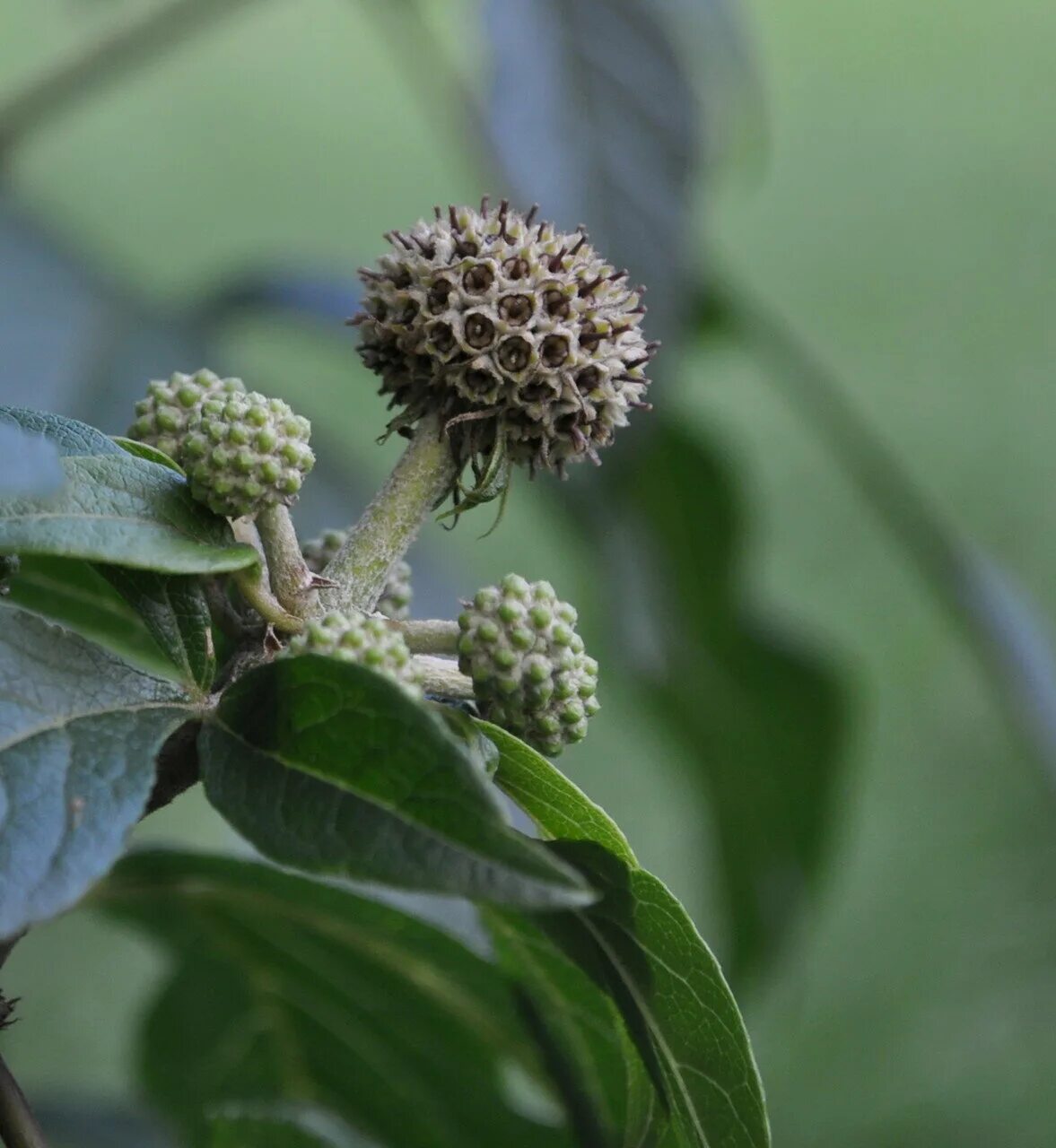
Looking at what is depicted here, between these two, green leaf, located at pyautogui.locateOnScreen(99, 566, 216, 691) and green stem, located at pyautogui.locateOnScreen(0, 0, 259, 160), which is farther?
green stem, located at pyautogui.locateOnScreen(0, 0, 259, 160)

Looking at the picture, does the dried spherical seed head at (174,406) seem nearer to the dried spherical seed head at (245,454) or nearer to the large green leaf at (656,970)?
the dried spherical seed head at (245,454)

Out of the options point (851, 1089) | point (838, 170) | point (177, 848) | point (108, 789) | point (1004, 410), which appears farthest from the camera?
point (838, 170)

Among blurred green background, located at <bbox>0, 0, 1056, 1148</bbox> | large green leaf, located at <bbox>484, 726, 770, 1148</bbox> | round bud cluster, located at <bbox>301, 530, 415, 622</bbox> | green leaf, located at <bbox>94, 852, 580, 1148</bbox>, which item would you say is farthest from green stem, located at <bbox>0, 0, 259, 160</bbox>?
blurred green background, located at <bbox>0, 0, 1056, 1148</bbox>

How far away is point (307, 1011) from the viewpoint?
71cm

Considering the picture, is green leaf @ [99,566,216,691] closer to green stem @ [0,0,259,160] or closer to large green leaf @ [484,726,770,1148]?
large green leaf @ [484,726,770,1148]

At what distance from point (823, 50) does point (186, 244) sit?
144 centimetres

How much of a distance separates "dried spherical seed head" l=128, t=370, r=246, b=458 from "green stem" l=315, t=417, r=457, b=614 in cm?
5

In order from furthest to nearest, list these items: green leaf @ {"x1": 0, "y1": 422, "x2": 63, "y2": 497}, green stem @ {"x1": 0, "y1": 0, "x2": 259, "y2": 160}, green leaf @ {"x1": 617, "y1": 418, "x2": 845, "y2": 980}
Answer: green leaf @ {"x1": 617, "y1": 418, "x2": 845, "y2": 980}
green stem @ {"x1": 0, "y1": 0, "x2": 259, "y2": 160}
green leaf @ {"x1": 0, "y1": 422, "x2": 63, "y2": 497}

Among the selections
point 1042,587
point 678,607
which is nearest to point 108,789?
point 678,607

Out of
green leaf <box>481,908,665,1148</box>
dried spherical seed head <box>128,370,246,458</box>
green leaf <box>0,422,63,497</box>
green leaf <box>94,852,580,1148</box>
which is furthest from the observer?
green leaf <box>94,852,580,1148</box>

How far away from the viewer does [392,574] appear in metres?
0.43

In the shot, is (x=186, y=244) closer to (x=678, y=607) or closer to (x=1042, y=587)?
(x=1042, y=587)

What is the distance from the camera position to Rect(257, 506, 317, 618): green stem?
1.25 ft

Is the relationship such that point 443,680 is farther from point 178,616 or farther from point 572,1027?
point 572,1027
